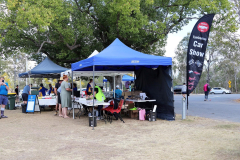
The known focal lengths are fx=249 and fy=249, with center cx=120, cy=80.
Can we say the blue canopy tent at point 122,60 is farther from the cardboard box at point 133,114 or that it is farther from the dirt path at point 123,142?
the dirt path at point 123,142

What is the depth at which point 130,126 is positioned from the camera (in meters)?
8.38

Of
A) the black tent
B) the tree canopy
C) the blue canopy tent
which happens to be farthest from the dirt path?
the tree canopy

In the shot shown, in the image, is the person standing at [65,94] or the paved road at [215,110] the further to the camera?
the paved road at [215,110]

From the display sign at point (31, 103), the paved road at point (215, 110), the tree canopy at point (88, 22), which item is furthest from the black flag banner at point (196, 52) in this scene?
the display sign at point (31, 103)

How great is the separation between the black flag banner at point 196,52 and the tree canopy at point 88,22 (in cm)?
599

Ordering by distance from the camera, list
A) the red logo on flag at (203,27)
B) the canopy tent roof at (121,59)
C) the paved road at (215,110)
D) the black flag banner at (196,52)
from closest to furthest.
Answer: the canopy tent roof at (121,59) → the black flag banner at (196,52) → the red logo on flag at (203,27) → the paved road at (215,110)

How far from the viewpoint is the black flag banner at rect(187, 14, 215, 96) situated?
30.3 feet

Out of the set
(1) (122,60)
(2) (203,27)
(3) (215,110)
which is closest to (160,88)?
(1) (122,60)

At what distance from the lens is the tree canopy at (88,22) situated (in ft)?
47.5

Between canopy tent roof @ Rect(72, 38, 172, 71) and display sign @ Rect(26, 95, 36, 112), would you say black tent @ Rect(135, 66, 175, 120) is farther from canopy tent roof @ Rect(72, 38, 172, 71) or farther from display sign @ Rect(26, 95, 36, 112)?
display sign @ Rect(26, 95, 36, 112)

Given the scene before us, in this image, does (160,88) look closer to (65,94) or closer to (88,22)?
(65,94)

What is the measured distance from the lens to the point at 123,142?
6.07 metres

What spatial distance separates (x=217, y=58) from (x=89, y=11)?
1319 inches

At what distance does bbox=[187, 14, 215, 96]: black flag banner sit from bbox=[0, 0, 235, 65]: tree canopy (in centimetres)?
599
